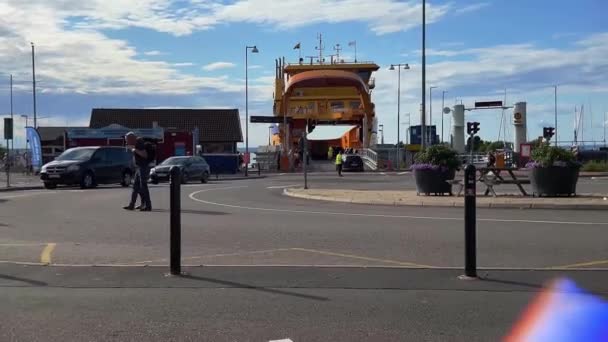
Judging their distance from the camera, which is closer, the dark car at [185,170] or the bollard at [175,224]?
the bollard at [175,224]

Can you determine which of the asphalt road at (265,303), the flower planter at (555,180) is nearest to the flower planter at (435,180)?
the flower planter at (555,180)

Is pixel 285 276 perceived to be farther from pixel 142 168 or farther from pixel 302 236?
pixel 142 168

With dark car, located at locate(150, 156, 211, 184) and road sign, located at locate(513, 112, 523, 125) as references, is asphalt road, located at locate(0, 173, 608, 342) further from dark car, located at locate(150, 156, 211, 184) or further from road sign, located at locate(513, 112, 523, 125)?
road sign, located at locate(513, 112, 523, 125)

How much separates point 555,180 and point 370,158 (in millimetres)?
37067

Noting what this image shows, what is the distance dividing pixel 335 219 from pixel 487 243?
4337mm

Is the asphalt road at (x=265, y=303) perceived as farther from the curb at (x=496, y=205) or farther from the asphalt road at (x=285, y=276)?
the curb at (x=496, y=205)

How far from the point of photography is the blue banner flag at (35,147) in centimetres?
4416

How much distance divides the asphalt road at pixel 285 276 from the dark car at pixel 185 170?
1901cm

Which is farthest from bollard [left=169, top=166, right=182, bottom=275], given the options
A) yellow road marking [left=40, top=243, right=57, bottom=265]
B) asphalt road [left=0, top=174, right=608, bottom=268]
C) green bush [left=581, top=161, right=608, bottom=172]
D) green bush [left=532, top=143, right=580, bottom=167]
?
green bush [left=581, top=161, right=608, bottom=172]

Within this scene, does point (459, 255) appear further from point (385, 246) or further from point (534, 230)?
point (534, 230)

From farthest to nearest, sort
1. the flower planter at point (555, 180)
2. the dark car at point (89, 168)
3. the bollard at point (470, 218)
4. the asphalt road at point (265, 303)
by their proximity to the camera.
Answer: the dark car at point (89, 168) → the flower planter at point (555, 180) → the bollard at point (470, 218) → the asphalt road at point (265, 303)

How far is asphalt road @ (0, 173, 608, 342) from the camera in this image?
5.99 meters

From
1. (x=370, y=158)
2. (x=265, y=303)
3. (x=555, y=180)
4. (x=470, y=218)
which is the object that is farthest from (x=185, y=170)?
(x=265, y=303)

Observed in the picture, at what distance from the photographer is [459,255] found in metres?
9.59
